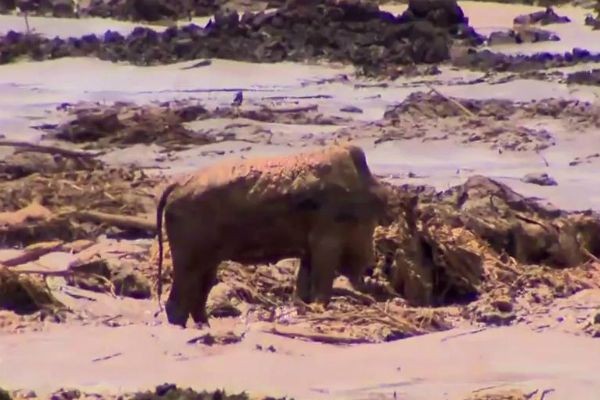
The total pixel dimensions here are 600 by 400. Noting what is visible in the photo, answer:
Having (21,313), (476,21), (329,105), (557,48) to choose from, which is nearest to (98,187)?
(21,313)

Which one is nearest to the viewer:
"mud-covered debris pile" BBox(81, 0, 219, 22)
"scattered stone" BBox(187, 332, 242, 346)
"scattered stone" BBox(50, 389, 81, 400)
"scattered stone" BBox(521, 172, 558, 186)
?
"scattered stone" BBox(50, 389, 81, 400)

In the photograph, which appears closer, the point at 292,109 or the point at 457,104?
the point at 457,104

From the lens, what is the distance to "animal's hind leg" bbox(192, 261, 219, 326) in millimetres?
7875

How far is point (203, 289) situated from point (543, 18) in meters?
17.4

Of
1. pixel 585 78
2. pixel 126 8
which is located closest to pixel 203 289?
pixel 585 78

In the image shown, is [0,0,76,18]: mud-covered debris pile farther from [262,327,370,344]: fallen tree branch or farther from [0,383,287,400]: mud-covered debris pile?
[0,383,287,400]: mud-covered debris pile

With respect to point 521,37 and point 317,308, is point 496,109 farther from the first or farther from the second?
point 317,308

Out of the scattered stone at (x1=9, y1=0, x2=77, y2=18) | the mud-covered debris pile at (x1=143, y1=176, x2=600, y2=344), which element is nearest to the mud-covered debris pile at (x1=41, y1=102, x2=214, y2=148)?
the mud-covered debris pile at (x1=143, y1=176, x2=600, y2=344)

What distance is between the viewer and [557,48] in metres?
21.6

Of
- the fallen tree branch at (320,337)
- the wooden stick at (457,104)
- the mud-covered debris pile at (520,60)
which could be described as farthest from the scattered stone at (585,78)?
the fallen tree branch at (320,337)

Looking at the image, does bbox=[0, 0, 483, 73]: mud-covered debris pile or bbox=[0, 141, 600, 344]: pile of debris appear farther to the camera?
bbox=[0, 0, 483, 73]: mud-covered debris pile

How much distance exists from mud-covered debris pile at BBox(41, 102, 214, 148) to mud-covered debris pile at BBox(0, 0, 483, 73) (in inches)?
186

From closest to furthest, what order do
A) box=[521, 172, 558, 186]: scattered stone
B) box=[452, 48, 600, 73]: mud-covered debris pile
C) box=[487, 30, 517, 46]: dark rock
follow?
box=[521, 172, 558, 186]: scattered stone < box=[452, 48, 600, 73]: mud-covered debris pile < box=[487, 30, 517, 46]: dark rock

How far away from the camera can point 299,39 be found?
22.0m
